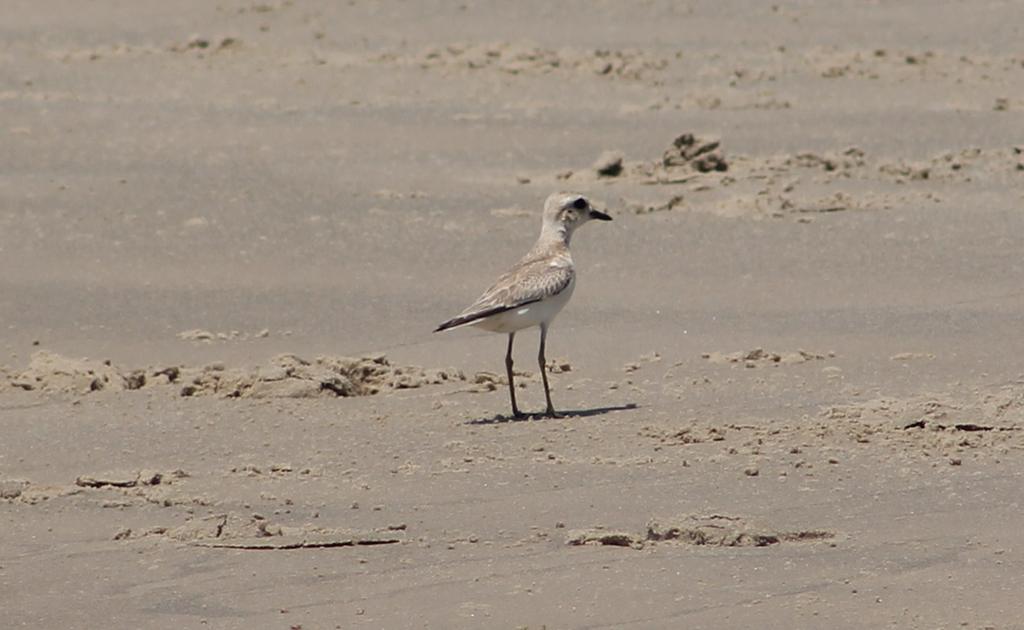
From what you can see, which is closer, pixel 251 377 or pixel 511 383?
pixel 511 383

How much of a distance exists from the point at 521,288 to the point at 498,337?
140cm

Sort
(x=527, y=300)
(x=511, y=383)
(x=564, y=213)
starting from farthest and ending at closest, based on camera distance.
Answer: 1. (x=564, y=213)
2. (x=527, y=300)
3. (x=511, y=383)

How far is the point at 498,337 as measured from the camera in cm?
1182

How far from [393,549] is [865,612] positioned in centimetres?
181

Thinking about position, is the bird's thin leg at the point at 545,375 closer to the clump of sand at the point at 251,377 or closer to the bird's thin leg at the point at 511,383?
the bird's thin leg at the point at 511,383

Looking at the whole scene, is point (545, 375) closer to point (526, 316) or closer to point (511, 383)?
point (511, 383)

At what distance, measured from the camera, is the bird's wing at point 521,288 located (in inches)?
407

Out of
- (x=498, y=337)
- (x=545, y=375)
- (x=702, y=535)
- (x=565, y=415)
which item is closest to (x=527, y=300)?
(x=545, y=375)

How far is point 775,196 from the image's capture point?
13.6 meters

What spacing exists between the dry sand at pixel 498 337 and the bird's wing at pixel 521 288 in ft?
1.44

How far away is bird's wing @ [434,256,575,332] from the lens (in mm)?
10328

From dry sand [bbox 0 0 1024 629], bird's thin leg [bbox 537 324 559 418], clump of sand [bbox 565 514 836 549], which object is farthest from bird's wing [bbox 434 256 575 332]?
clump of sand [bbox 565 514 836 549]

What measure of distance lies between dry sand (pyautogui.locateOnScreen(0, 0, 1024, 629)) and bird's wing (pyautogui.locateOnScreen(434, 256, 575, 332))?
44 centimetres

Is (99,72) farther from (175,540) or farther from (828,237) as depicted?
(175,540)
